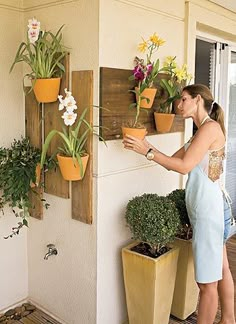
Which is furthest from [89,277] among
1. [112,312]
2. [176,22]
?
[176,22]

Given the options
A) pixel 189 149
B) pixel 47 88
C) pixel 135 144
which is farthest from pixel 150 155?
pixel 47 88

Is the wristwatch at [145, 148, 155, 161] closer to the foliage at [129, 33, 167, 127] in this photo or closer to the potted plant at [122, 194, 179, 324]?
the foliage at [129, 33, 167, 127]

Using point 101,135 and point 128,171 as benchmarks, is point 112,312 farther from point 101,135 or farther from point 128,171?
point 101,135

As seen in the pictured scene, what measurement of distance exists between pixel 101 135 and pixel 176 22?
111 centimetres

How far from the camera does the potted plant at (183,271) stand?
7.90 ft

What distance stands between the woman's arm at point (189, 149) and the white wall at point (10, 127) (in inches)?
32.9

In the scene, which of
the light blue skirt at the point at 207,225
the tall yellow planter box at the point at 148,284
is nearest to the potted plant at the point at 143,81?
the light blue skirt at the point at 207,225

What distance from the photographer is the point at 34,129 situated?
238 centimetres

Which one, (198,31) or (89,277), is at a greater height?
(198,31)

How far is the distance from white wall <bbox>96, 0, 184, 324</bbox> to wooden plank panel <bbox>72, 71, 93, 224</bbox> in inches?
2.3

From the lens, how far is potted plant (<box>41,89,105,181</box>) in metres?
1.94

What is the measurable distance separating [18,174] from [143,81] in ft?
2.99

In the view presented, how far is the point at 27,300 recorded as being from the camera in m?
2.65

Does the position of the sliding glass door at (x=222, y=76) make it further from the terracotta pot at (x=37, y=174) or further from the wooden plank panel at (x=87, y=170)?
the terracotta pot at (x=37, y=174)
